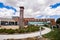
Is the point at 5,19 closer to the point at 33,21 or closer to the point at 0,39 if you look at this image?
the point at 33,21

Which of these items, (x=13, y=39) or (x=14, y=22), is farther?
(x=14, y=22)

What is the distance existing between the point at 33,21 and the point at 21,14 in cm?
4143

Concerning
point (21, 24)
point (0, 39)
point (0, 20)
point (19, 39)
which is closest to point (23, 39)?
point (19, 39)

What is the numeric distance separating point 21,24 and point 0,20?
135 feet

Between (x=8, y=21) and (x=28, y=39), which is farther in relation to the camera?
(x=8, y=21)

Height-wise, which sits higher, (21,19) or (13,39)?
(21,19)

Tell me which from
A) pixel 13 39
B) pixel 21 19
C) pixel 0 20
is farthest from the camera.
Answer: pixel 0 20

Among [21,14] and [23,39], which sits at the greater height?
[21,14]

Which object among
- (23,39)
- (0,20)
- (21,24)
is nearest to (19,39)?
(23,39)

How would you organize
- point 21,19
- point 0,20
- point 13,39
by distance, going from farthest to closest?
point 0,20 → point 21,19 → point 13,39

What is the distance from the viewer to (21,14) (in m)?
29.5

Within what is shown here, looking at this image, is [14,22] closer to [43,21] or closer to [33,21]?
[33,21]

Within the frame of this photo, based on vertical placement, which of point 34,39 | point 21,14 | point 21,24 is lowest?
point 34,39

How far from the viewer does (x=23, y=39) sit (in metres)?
18.0
